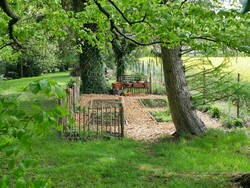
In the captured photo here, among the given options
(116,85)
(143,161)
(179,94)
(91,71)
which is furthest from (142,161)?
(116,85)

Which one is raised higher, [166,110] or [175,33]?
[175,33]

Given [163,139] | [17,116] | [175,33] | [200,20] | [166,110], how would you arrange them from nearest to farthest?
1. [17,116]
2. [175,33]
3. [200,20]
4. [163,139]
5. [166,110]

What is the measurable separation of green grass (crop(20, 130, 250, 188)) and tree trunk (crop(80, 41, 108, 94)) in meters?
9.39

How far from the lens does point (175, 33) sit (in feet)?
14.1

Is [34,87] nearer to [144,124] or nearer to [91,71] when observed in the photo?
[144,124]

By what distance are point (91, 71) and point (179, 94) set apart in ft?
31.9

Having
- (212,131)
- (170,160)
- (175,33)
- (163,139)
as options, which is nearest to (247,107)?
(212,131)

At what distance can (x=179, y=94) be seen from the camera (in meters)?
8.59

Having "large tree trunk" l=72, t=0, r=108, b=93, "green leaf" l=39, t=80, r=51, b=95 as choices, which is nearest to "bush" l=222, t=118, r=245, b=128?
"large tree trunk" l=72, t=0, r=108, b=93

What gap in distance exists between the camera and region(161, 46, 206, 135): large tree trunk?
8492 mm

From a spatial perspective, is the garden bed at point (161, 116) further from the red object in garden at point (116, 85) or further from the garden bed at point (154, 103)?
the red object in garden at point (116, 85)

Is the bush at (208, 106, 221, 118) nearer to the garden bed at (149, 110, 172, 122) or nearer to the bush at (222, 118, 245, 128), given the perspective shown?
the bush at (222, 118, 245, 128)

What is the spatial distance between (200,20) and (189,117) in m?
4.56

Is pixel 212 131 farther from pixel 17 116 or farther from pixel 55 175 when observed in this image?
pixel 17 116
